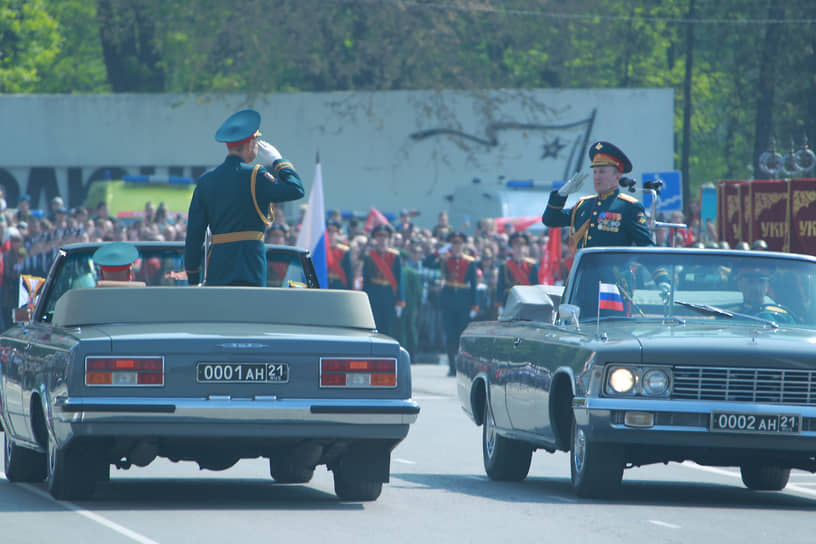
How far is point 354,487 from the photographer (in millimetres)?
9742

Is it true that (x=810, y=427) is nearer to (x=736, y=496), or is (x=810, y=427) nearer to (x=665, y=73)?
(x=736, y=496)

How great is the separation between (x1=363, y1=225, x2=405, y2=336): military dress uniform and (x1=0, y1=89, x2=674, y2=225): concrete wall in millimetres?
12914

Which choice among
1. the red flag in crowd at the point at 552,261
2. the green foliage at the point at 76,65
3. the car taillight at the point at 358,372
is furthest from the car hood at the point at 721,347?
the green foliage at the point at 76,65

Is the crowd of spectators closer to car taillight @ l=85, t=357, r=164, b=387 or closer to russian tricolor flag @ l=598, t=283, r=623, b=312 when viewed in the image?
russian tricolor flag @ l=598, t=283, r=623, b=312

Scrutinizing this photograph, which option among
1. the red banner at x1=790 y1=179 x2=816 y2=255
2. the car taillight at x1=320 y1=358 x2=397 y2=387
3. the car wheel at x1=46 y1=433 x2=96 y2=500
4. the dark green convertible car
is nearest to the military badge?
the dark green convertible car

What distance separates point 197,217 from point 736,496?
371cm

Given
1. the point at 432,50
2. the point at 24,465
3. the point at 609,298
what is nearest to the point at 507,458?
the point at 609,298

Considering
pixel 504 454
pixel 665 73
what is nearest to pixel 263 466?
pixel 504 454

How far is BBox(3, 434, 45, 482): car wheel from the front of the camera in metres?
10.5

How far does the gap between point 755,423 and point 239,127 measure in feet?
11.3

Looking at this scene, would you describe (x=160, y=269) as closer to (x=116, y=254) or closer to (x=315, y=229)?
(x=116, y=254)

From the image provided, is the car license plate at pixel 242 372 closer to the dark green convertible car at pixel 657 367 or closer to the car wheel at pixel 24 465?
the dark green convertible car at pixel 657 367

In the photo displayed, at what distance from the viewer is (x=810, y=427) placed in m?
9.70

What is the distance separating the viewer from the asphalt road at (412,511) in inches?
335
